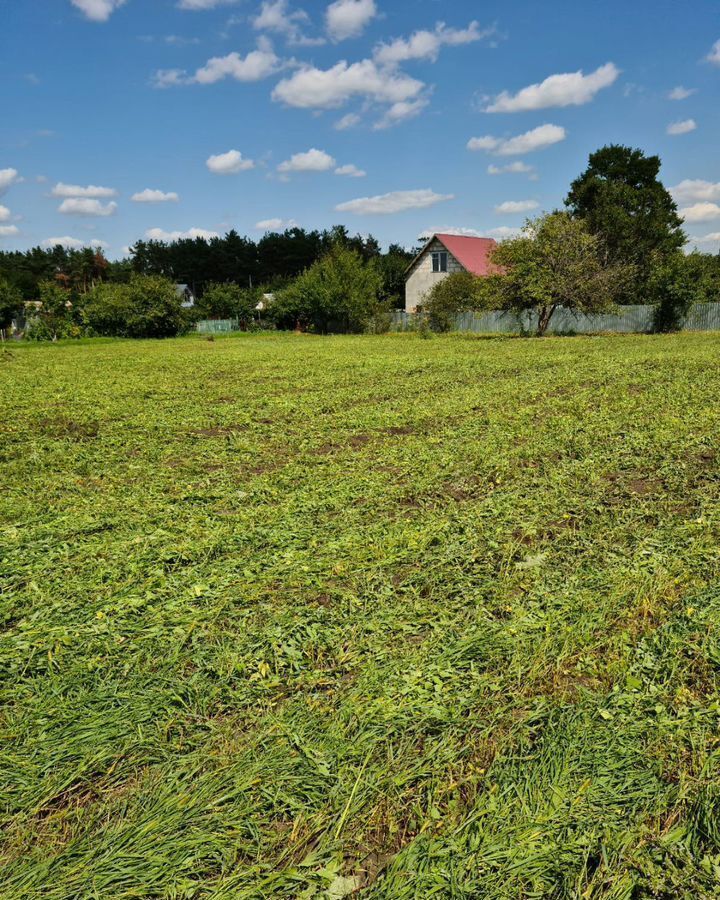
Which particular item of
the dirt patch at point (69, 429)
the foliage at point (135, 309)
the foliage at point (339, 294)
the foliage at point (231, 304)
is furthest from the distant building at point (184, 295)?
the dirt patch at point (69, 429)

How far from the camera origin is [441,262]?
135 ft

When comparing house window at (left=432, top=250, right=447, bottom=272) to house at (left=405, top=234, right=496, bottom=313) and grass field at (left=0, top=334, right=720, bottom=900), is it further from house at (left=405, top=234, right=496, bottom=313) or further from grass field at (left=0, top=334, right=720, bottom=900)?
grass field at (left=0, top=334, right=720, bottom=900)

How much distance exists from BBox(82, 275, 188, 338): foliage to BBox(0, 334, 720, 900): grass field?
98.2ft

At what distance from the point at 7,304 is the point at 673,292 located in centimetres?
3807

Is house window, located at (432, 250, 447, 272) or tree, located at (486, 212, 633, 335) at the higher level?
house window, located at (432, 250, 447, 272)

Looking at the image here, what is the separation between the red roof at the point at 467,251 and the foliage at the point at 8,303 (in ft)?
91.2

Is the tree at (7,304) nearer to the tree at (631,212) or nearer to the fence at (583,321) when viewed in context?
the fence at (583,321)

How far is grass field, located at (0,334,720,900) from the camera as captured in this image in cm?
161

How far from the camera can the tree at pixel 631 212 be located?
34938 millimetres

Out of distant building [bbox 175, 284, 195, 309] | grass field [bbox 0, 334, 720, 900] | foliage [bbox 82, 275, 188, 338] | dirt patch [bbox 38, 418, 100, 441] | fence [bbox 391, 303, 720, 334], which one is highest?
distant building [bbox 175, 284, 195, 309]

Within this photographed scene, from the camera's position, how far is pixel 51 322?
31.9m

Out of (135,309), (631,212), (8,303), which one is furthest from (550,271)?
(8,303)

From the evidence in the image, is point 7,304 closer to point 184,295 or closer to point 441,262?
point 184,295

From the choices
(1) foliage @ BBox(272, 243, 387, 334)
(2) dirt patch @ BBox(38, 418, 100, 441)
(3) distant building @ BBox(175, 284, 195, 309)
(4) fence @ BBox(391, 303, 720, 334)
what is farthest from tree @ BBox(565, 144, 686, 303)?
(2) dirt patch @ BBox(38, 418, 100, 441)
